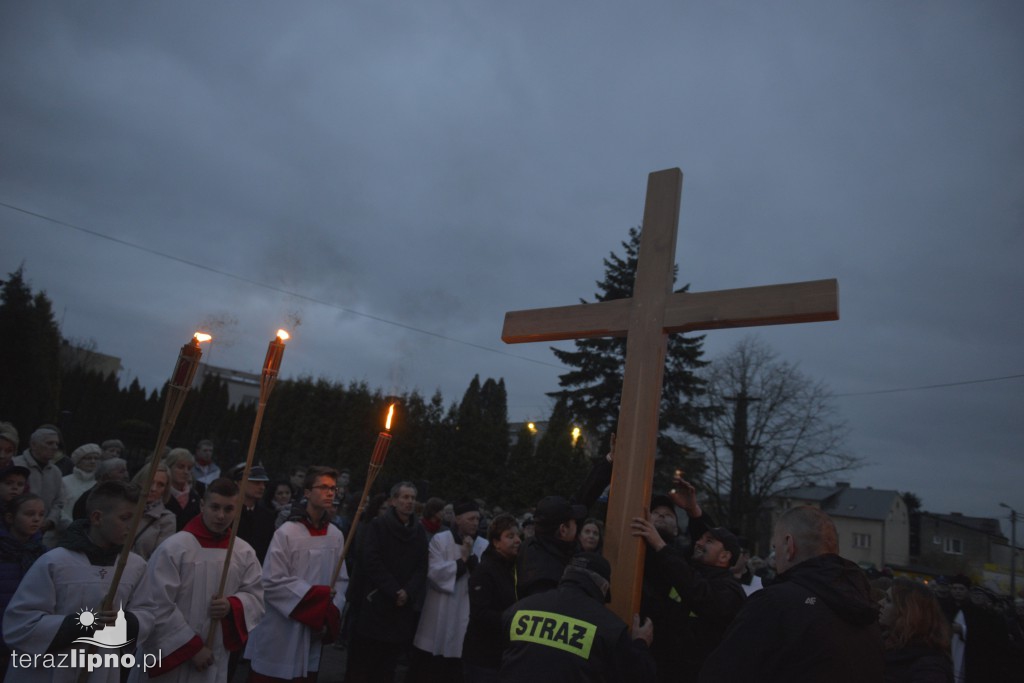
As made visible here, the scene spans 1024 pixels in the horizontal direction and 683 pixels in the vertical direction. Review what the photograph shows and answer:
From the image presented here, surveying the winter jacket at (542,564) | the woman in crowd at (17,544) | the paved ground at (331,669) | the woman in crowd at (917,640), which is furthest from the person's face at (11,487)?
the woman in crowd at (917,640)

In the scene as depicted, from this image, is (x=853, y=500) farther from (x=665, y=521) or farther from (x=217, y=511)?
(x=217, y=511)

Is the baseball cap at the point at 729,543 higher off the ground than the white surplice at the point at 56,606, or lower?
higher

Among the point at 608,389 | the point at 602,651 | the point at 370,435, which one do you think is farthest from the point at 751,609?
the point at 370,435

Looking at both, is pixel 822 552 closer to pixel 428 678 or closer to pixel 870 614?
pixel 870 614

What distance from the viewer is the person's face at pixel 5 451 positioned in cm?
561

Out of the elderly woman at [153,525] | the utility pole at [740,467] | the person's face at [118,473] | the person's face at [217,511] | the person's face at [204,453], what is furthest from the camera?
the utility pole at [740,467]

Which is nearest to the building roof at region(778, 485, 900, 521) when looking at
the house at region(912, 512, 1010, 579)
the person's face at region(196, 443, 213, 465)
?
the house at region(912, 512, 1010, 579)

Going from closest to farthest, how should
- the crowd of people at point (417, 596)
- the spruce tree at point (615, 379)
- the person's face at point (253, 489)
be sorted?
the crowd of people at point (417, 596), the person's face at point (253, 489), the spruce tree at point (615, 379)

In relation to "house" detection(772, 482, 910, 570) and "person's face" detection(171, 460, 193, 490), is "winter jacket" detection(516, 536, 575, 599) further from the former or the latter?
"house" detection(772, 482, 910, 570)

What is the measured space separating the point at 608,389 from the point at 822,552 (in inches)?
833

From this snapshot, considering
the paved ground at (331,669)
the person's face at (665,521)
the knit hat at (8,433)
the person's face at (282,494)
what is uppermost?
the person's face at (665,521)

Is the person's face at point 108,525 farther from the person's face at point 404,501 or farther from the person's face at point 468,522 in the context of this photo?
the person's face at point 468,522

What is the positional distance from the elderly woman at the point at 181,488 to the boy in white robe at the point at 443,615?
238cm

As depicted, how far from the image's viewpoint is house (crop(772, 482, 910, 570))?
53.4 meters
